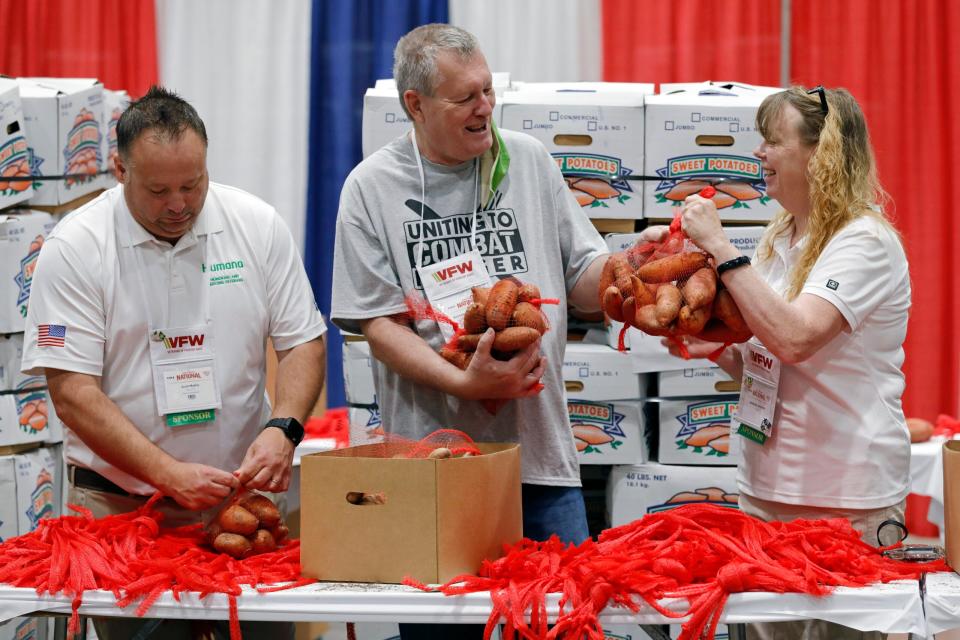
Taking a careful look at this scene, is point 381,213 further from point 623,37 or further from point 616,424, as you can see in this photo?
point 623,37

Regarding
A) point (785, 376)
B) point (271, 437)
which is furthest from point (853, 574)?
point (271, 437)

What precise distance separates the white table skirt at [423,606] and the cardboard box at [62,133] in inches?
86.2

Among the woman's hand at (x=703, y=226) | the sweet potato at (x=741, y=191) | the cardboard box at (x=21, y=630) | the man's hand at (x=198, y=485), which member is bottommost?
the cardboard box at (x=21, y=630)

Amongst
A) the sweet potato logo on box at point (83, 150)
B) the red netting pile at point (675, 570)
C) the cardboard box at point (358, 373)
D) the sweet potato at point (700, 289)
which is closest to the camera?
the red netting pile at point (675, 570)

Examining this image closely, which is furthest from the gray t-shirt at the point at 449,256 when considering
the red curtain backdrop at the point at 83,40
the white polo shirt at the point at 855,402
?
the red curtain backdrop at the point at 83,40

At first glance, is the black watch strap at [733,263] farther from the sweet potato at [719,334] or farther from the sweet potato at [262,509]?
the sweet potato at [262,509]

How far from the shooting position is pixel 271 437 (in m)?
2.20

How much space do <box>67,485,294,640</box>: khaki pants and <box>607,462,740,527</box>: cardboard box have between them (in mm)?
1331

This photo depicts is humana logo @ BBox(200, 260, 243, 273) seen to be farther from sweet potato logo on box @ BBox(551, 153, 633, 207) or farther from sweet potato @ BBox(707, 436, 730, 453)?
sweet potato @ BBox(707, 436, 730, 453)

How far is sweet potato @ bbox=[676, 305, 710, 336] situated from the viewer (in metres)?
1.95

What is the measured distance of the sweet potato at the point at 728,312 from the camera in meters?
2.02

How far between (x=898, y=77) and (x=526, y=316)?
139 inches

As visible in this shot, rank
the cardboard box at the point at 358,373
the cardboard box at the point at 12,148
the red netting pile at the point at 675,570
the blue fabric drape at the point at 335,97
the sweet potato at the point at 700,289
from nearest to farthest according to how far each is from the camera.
A: the red netting pile at the point at 675,570 → the sweet potato at the point at 700,289 → the cardboard box at the point at 358,373 → the cardboard box at the point at 12,148 → the blue fabric drape at the point at 335,97

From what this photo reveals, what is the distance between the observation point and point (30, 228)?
12.0 feet
